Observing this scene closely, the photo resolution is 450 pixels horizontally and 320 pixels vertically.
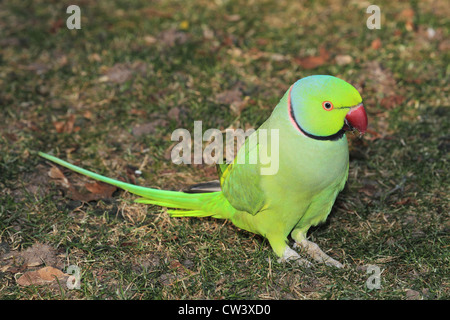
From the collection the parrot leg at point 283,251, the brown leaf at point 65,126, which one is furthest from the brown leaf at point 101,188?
the parrot leg at point 283,251

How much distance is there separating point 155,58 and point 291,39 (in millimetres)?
1228

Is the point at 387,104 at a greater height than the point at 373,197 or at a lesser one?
greater

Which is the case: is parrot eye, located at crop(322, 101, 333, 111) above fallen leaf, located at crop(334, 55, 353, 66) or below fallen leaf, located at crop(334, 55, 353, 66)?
above

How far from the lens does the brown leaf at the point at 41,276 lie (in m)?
2.59

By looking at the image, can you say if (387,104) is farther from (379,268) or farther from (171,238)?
(171,238)

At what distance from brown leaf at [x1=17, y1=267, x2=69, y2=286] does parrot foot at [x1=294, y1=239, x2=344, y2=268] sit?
1.22 metres

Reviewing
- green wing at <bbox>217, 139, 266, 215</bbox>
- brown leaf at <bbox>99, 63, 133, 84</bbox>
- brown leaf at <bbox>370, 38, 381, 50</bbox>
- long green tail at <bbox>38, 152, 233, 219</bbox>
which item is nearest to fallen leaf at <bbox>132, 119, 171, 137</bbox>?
brown leaf at <bbox>99, 63, 133, 84</bbox>

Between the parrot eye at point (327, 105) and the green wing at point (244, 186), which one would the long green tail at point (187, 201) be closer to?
the green wing at point (244, 186)

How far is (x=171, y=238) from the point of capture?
9.54 feet

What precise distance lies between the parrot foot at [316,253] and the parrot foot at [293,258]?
8 centimetres

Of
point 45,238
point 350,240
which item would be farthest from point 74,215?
point 350,240

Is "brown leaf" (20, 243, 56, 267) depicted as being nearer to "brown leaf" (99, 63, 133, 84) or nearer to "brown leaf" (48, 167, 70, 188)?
"brown leaf" (48, 167, 70, 188)

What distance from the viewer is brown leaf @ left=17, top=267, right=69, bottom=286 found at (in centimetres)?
259
